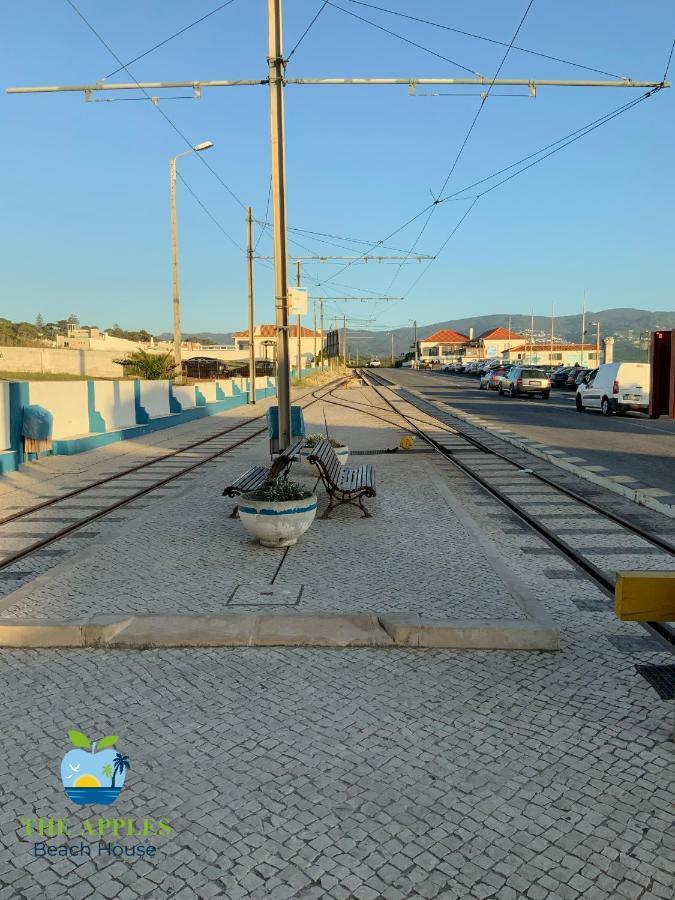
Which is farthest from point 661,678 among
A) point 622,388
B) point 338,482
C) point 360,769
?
point 622,388

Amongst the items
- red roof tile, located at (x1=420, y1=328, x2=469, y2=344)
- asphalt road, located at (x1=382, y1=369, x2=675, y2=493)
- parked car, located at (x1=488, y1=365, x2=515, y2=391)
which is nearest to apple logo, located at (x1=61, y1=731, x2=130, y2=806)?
asphalt road, located at (x1=382, y1=369, x2=675, y2=493)

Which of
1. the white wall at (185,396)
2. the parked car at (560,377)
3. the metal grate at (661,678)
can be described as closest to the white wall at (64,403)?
the white wall at (185,396)

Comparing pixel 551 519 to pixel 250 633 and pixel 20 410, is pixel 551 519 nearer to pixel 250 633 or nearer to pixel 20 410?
pixel 250 633

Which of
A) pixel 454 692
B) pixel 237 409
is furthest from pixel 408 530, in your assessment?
pixel 237 409

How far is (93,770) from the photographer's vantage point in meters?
3.58

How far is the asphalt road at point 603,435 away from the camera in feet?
46.6

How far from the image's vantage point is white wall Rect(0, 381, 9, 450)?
1402cm

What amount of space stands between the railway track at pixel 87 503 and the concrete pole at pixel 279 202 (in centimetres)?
282

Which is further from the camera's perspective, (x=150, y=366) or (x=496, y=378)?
(x=496, y=378)

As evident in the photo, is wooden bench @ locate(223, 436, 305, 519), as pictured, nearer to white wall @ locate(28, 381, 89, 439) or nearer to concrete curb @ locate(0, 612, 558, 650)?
concrete curb @ locate(0, 612, 558, 650)

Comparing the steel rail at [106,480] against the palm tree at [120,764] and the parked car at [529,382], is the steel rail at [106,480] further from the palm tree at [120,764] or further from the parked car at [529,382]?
the parked car at [529,382]

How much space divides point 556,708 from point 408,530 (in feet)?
14.9

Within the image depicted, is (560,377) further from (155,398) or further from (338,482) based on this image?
(338,482)

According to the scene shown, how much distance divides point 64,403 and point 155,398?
7441 millimetres
